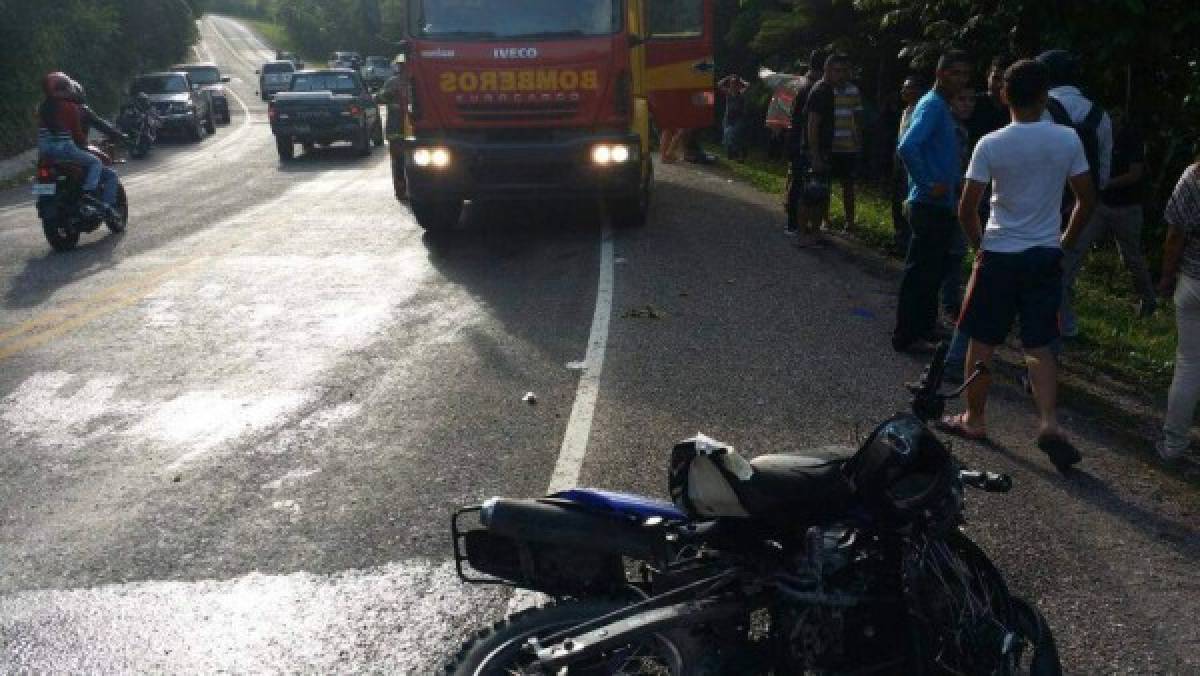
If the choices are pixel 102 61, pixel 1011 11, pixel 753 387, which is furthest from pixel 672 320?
pixel 102 61

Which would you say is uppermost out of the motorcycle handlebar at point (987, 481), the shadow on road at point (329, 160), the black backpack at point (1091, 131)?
the black backpack at point (1091, 131)

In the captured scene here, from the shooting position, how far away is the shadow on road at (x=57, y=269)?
35.2 feet

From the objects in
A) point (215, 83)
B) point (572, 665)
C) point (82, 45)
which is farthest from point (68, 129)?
point (215, 83)

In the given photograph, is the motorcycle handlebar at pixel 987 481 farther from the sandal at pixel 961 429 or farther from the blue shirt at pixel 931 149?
the blue shirt at pixel 931 149

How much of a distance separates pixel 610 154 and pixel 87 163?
6.12m

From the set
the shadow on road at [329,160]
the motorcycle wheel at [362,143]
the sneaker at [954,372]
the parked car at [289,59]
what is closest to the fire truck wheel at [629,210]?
the sneaker at [954,372]

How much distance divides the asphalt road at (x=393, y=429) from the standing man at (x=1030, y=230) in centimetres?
52

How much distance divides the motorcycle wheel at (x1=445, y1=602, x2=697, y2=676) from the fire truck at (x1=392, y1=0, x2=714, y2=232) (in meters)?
9.34

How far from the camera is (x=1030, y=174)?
231 inches

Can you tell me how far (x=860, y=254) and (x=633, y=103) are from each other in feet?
9.23

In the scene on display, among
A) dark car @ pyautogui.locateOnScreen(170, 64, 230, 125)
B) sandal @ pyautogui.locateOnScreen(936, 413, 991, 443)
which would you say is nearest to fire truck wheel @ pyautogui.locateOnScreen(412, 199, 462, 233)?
sandal @ pyautogui.locateOnScreen(936, 413, 991, 443)

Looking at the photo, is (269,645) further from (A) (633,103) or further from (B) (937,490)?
(A) (633,103)

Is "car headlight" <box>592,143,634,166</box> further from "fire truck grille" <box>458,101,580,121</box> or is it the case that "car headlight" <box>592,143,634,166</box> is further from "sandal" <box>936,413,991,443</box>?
"sandal" <box>936,413,991,443</box>

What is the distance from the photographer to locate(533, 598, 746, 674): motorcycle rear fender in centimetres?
325
